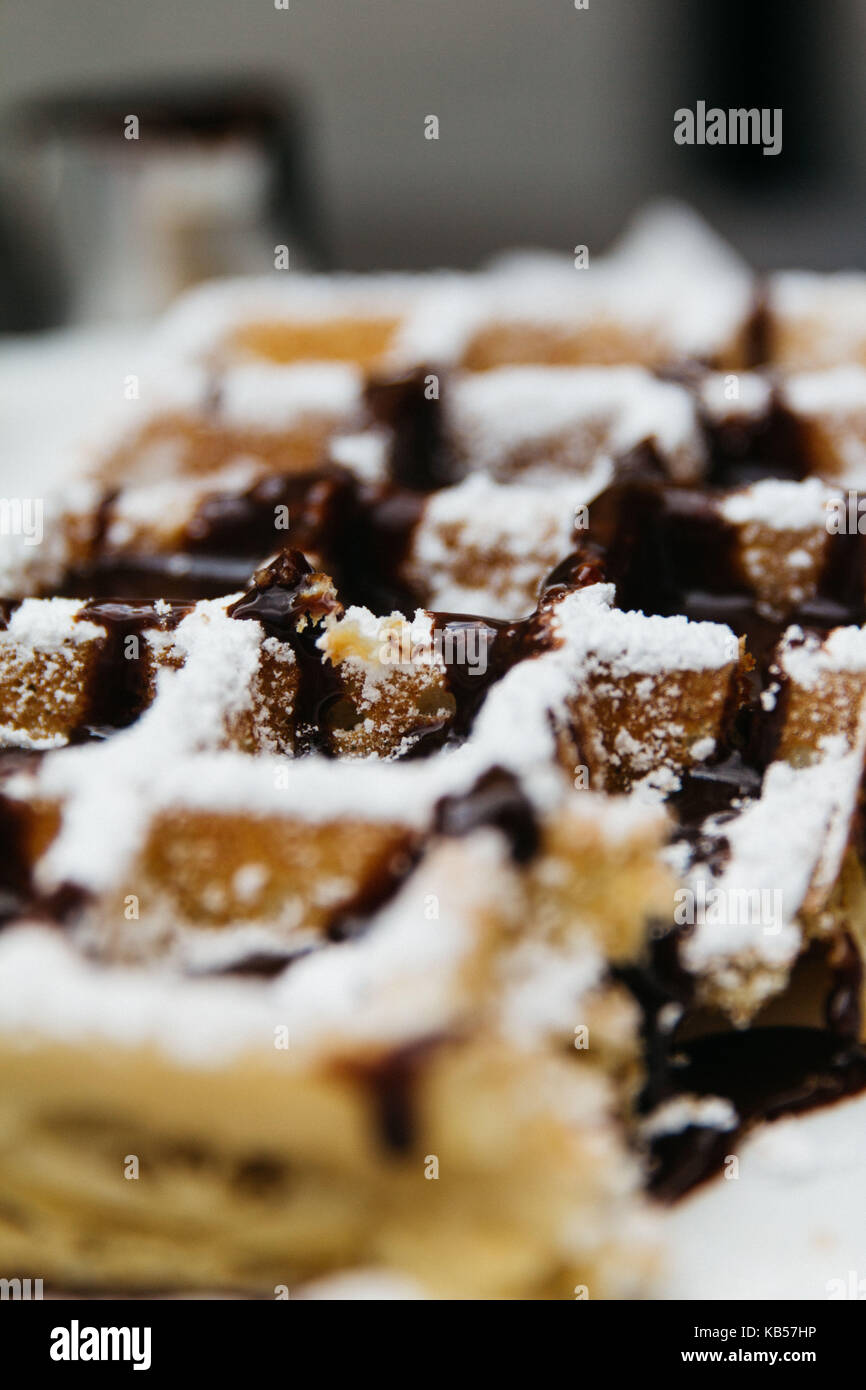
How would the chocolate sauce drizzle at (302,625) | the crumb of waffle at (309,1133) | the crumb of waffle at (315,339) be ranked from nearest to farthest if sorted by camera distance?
the crumb of waffle at (309,1133) < the chocolate sauce drizzle at (302,625) < the crumb of waffle at (315,339)

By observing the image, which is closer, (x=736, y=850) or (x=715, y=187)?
(x=736, y=850)

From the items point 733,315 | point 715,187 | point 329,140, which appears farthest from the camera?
point 329,140

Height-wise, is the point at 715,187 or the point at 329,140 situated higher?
the point at 329,140

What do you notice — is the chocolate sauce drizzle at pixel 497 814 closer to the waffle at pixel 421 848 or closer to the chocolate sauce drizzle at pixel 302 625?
the waffle at pixel 421 848

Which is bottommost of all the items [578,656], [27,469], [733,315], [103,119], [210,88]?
[578,656]

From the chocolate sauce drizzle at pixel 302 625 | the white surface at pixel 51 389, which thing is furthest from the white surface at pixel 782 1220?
the white surface at pixel 51 389

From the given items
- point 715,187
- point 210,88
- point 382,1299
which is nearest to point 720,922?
point 382,1299

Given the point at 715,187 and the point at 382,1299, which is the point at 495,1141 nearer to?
the point at 382,1299

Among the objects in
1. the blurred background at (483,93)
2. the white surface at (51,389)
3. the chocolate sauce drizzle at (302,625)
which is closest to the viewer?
the chocolate sauce drizzle at (302,625)

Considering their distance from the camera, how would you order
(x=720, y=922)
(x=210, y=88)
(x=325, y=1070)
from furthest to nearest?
(x=210, y=88) < (x=720, y=922) < (x=325, y=1070)
